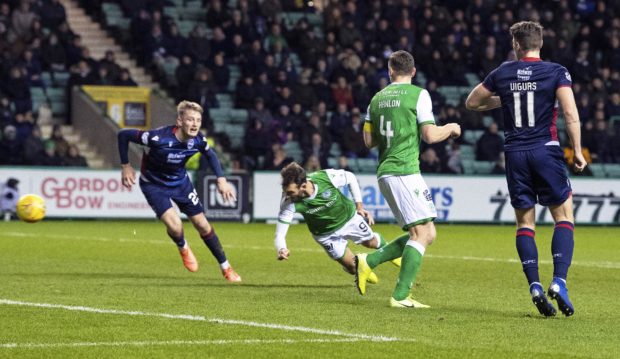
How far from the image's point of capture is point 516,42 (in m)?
10.3

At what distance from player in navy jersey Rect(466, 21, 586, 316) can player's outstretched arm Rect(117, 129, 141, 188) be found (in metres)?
4.83

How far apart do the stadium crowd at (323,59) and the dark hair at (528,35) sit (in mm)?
18651

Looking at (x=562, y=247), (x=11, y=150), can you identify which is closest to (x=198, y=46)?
(x=11, y=150)

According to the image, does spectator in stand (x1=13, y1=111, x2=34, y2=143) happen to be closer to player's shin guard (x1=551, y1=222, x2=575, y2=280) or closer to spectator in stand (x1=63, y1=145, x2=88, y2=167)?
spectator in stand (x1=63, y1=145, x2=88, y2=167)

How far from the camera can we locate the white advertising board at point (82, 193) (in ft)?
88.1

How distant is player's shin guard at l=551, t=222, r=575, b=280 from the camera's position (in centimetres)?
1020

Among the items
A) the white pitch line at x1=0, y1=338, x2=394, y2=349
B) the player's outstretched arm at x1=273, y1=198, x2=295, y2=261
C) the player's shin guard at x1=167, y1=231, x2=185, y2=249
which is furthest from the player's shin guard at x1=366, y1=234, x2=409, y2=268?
the white pitch line at x1=0, y1=338, x2=394, y2=349

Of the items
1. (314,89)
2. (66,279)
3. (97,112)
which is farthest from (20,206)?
(314,89)

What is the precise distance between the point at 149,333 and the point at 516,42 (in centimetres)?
368

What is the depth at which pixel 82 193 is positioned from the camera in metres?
27.2

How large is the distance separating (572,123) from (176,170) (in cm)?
559

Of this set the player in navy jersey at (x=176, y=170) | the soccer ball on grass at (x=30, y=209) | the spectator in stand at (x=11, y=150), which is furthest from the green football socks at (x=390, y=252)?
the spectator in stand at (x=11, y=150)

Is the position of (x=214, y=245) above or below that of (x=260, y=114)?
above

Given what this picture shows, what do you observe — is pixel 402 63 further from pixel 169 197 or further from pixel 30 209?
pixel 30 209
